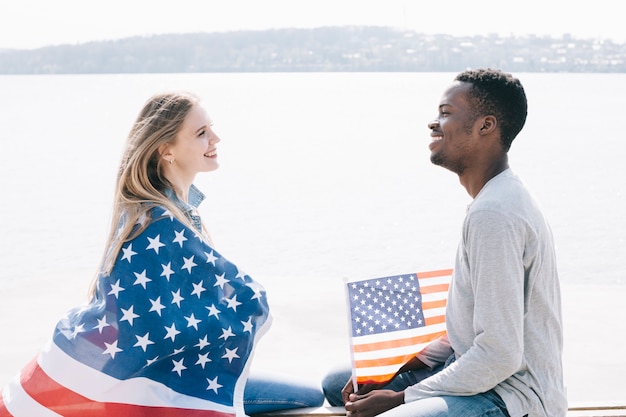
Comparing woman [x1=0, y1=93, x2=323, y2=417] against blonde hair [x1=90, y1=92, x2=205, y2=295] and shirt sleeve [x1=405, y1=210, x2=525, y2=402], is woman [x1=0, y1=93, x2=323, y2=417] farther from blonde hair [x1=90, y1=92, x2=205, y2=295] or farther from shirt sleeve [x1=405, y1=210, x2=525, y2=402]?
shirt sleeve [x1=405, y1=210, x2=525, y2=402]

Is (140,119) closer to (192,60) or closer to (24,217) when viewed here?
(24,217)

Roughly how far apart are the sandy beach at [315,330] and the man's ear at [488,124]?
249 centimetres

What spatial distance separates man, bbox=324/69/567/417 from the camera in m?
2.28

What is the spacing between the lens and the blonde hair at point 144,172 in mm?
2742

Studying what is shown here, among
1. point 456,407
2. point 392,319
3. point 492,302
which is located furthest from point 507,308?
point 392,319

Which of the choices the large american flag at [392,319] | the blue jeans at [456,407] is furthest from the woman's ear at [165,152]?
the blue jeans at [456,407]

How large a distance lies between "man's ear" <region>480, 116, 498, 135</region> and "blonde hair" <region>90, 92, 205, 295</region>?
1.02m

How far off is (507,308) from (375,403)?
1.84 feet

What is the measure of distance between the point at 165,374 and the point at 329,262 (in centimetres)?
649

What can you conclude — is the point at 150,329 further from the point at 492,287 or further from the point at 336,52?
the point at 336,52

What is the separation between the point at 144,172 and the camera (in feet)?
9.45

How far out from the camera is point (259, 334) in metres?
2.84

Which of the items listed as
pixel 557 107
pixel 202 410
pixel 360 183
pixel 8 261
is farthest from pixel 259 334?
pixel 557 107

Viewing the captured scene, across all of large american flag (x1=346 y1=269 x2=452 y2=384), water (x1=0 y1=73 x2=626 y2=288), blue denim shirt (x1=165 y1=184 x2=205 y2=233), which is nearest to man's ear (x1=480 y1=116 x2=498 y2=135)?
large american flag (x1=346 y1=269 x2=452 y2=384)
